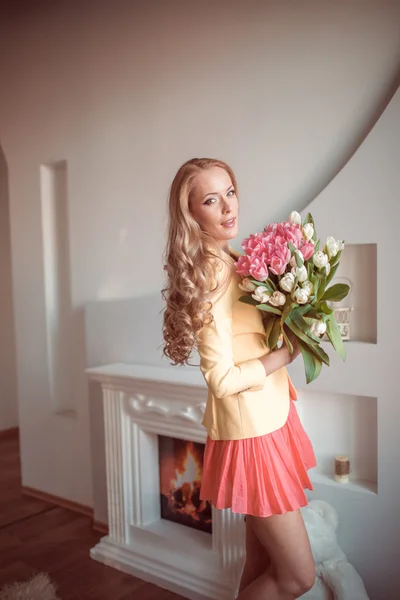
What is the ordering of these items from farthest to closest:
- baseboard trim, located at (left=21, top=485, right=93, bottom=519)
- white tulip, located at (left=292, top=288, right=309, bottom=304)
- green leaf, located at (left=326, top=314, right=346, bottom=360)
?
baseboard trim, located at (left=21, top=485, right=93, bottom=519) → green leaf, located at (left=326, top=314, right=346, bottom=360) → white tulip, located at (left=292, top=288, right=309, bottom=304)

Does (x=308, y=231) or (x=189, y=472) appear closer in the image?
(x=308, y=231)

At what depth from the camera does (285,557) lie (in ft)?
5.05

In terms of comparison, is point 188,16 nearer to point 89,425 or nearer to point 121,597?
point 89,425

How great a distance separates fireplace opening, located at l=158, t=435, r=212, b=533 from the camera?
2.67m

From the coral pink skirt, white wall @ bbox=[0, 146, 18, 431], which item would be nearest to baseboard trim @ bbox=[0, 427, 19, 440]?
white wall @ bbox=[0, 146, 18, 431]

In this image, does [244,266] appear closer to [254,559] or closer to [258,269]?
[258,269]

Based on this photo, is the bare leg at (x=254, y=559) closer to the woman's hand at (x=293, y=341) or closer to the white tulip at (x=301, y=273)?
the woman's hand at (x=293, y=341)

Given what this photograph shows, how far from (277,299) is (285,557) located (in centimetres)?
72

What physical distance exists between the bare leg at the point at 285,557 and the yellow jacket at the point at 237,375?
0.26 meters

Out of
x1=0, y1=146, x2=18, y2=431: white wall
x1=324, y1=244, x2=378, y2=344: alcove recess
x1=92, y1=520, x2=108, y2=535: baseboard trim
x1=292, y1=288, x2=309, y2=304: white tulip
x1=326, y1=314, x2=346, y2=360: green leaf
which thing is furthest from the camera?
x1=0, y1=146, x2=18, y2=431: white wall

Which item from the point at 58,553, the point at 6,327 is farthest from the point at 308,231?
the point at 6,327

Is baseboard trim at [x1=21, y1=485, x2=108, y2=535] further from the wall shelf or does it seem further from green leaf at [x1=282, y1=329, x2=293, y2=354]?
green leaf at [x1=282, y1=329, x2=293, y2=354]

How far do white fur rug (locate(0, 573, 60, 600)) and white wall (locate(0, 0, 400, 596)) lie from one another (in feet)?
2.78

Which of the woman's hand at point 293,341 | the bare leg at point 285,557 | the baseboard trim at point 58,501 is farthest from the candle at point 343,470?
the baseboard trim at point 58,501
